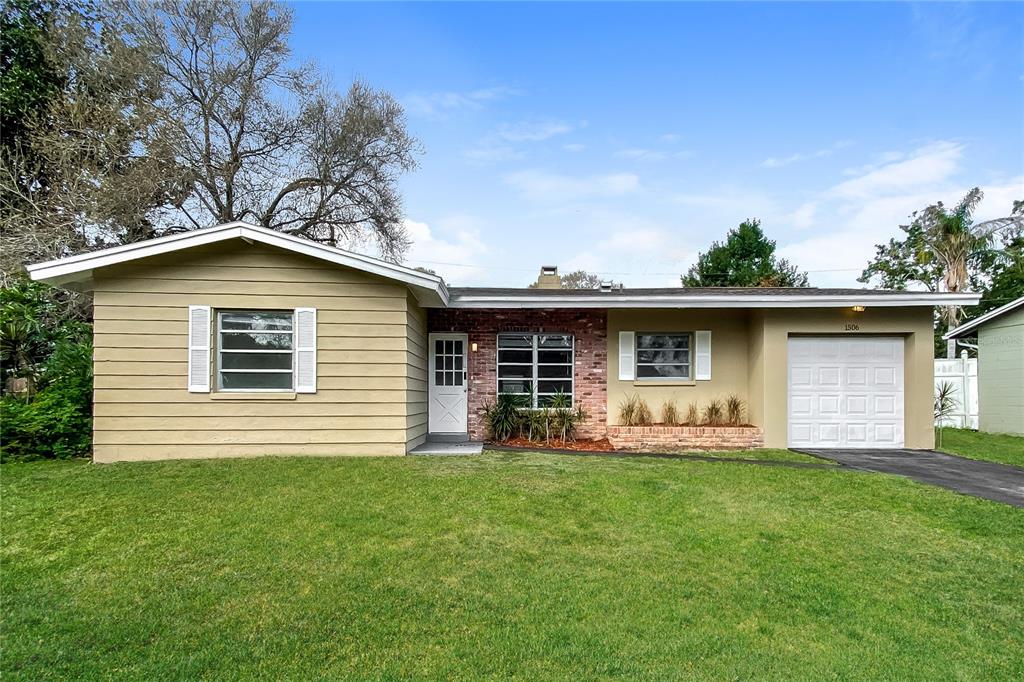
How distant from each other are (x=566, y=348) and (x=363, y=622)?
832 centimetres

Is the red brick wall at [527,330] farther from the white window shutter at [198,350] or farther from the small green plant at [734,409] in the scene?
the white window shutter at [198,350]

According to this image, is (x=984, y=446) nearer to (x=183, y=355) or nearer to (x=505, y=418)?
(x=505, y=418)

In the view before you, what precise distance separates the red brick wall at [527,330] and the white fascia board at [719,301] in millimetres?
941

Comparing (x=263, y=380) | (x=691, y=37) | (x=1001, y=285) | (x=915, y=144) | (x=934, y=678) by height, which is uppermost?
(x=691, y=37)

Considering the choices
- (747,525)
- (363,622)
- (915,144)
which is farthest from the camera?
(915,144)

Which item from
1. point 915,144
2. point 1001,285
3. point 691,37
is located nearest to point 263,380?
point 691,37

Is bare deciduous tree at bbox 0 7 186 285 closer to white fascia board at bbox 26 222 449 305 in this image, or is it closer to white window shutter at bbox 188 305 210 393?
white fascia board at bbox 26 222 449 305

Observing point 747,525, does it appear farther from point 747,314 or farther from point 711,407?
point 747,314

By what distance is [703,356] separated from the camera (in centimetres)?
1082

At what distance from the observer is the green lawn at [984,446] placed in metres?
9.40

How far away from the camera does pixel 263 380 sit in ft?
27.3

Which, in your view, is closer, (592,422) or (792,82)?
(592,422)

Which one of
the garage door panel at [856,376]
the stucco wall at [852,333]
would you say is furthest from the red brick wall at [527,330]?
the garage door panel at [856,376]

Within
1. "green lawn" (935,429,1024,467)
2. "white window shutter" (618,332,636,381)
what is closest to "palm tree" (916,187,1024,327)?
"green lawn" (935,429,1024,467)
